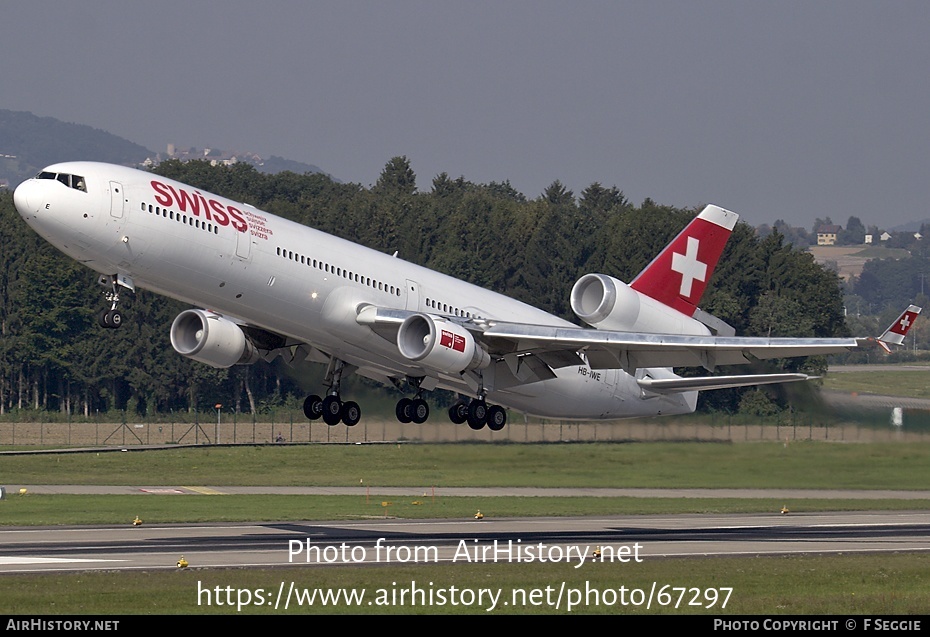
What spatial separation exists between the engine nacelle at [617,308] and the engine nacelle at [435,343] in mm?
5481

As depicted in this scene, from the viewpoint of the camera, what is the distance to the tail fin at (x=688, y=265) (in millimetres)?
47281

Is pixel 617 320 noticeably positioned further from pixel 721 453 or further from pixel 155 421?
pixel 155 421

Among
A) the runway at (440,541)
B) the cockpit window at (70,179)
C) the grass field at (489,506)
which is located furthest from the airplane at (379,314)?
the runway at (440,541)

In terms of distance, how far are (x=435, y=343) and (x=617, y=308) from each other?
7742 mm

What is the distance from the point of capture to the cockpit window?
34.4 metres

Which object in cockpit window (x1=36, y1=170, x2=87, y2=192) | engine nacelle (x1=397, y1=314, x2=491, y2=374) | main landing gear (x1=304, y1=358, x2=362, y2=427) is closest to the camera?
cockpit window (x1=36, y1=170, x2=87, y2=192)

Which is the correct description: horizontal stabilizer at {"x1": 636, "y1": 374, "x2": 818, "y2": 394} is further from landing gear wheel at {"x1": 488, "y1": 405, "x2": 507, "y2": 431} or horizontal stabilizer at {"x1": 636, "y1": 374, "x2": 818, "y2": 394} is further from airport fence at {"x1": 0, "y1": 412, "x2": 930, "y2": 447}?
landing gear wheel at {"x1": 488, "y1": 405, "x2": 507, "y2": 431}

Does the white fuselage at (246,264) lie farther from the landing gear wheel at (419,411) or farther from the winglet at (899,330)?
the winglet at (899,330)

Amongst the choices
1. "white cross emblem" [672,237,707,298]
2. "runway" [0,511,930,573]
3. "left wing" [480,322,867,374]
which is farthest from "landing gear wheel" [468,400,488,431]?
"white cross emblem" [672,237,707,298]

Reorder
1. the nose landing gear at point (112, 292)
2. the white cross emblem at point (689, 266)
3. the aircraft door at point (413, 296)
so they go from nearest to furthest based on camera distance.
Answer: the nose landing gear at point (112, 292), the aircraft door at point (413, 296), the white cross emblem at point (689, 266)

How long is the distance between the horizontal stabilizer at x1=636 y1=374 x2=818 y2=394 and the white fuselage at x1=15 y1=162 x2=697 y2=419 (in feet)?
14.3

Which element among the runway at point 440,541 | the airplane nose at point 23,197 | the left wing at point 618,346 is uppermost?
the airplane nose at point 23,197

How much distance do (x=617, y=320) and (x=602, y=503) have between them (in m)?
14.4
